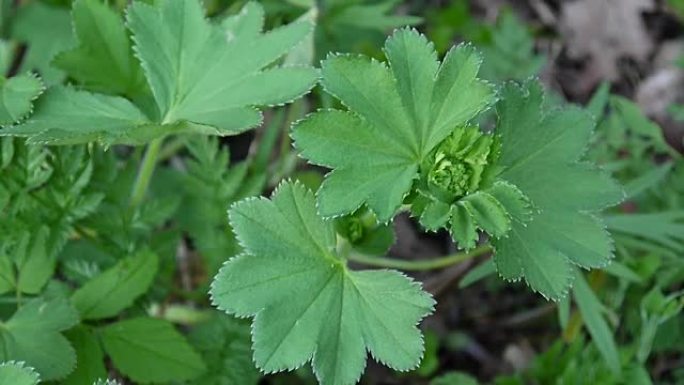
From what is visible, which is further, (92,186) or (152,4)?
(92,186)

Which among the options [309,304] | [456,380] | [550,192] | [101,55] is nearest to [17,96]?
[101,55]

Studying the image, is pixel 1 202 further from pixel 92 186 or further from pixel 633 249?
pixel 633 249

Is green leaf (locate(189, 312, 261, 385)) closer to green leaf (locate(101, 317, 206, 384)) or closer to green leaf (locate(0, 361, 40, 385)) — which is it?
green leaf (locate(101, 317, 206, 384))

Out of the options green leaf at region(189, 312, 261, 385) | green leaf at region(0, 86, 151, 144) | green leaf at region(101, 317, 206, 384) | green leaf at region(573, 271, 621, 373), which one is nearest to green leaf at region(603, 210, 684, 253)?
green leaf at region(573, 271, 621, 373)

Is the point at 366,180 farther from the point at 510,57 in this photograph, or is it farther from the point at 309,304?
the point at 510,57

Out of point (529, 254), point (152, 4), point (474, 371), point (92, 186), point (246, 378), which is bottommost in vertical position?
point (474, 371)

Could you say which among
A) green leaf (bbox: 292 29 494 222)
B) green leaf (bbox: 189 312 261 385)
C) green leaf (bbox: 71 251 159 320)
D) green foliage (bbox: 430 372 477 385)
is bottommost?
green foliage (bbox: 430 372 477 385)

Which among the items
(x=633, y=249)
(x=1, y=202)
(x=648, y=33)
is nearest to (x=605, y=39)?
(x=648, y=33)
